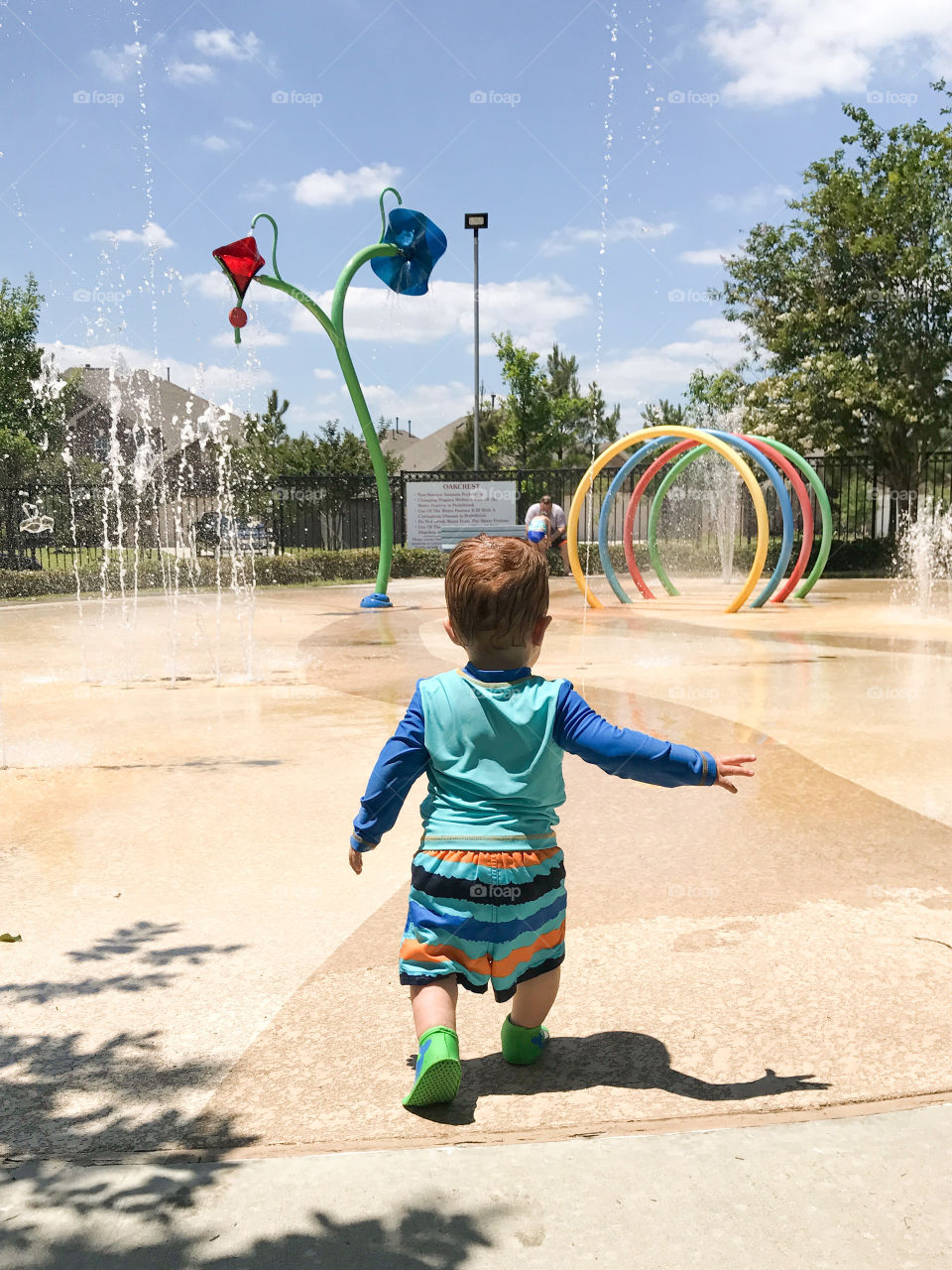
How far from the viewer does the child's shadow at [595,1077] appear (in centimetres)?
259

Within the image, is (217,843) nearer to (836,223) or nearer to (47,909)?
(47,909)

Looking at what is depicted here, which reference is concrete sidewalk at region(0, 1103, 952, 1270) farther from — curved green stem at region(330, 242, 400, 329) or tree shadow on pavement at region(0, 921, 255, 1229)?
curved green stem at region(330, 242, 400, 329)

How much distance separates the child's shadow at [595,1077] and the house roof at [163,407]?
55.5m

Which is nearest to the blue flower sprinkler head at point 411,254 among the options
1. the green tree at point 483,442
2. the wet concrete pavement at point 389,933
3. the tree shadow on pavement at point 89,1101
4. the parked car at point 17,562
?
the wet concrete pavement at point 389,933

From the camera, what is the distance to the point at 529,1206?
209 centimetres

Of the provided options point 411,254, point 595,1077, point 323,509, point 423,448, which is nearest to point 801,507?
point 411,254

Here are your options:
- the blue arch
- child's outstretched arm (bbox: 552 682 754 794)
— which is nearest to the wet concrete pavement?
child's outstretched arm (bbox: 552 682 754 794)

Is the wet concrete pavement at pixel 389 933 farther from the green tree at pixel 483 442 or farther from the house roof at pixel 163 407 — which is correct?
the house roof at pixel 163 407

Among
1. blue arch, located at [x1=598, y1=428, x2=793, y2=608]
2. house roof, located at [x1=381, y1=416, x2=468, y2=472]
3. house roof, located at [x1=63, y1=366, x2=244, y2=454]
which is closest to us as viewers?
blue arch, located at [x1=598, y1=428, x2=793, y2=608]

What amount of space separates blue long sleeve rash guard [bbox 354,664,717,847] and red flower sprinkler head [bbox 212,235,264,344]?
516 inches

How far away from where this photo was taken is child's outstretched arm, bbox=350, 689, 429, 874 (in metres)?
2.58

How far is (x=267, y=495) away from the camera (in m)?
26.9

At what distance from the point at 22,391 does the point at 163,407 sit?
3197 cm

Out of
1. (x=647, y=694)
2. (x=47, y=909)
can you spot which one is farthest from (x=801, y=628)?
(x=47, y=909)
